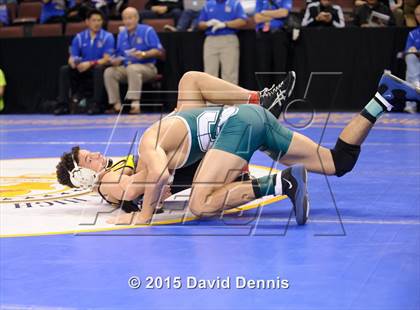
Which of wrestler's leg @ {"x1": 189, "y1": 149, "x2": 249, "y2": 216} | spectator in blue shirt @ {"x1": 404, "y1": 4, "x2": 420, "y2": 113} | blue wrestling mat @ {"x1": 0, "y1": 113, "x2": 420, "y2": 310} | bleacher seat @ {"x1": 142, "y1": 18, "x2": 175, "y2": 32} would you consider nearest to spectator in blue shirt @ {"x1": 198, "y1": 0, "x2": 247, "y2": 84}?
bleacher seat @ {"x1": 142, "y1": 18, "x2": 175, "y2": 32}

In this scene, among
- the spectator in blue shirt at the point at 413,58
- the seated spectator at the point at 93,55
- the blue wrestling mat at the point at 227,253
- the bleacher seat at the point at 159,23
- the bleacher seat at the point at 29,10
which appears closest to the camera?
the blue wrestling mat at the point at 227,253

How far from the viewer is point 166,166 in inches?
188

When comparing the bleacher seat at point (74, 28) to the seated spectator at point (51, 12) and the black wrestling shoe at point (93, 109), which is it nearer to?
the seated spectator at point (51, 12)

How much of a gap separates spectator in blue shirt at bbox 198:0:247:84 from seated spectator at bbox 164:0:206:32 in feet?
2.17

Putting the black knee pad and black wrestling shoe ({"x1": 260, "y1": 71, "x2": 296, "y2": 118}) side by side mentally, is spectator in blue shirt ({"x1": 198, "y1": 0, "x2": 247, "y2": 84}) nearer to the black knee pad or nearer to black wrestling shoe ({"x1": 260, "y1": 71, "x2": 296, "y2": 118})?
black wrestling shoe ({"x1": 260, "y1": 71, "x2": 296, "y2": 118})

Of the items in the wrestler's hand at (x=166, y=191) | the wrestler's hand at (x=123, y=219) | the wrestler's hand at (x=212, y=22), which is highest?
the wrestler's hand at (x=212, y=22)

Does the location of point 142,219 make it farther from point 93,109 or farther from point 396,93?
point 93,109

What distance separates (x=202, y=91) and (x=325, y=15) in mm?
7354

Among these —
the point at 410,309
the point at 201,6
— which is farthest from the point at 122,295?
the point at 201,6

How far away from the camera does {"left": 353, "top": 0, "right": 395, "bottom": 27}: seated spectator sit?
41.4ft

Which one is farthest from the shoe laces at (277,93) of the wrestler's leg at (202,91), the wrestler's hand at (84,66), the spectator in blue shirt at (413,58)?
the wrestler's hand at (84,66)

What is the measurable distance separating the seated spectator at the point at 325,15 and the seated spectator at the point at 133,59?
8.50 ft

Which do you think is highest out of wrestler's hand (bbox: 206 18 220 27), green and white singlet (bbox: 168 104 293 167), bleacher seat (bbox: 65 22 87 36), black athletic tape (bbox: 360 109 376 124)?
black athletic tape (bbox: 360 109 376 124)

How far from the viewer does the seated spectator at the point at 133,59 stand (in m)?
12.8
